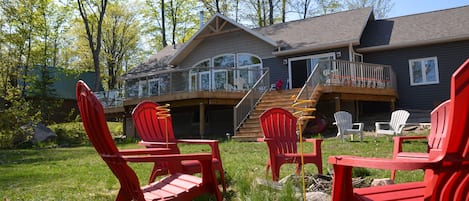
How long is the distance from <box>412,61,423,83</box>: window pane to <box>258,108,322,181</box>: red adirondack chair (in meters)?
12.6

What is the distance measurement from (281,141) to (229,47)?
46.9ft

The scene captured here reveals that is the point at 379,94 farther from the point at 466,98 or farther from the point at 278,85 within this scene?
the point at 466,98

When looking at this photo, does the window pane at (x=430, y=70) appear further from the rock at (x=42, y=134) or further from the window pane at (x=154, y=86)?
the rock at (x=42, y=134)

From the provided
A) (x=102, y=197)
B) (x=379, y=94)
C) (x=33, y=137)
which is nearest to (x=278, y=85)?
(x=379, y=94)

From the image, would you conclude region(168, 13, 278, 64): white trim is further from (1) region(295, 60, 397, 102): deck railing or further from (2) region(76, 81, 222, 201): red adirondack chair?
(2) region(76, 81, 222, 201): red adirondack chair

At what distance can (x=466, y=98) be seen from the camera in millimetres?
1862

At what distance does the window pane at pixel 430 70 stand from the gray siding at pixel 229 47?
20.2 ft

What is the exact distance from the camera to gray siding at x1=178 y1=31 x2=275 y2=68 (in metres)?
18.1

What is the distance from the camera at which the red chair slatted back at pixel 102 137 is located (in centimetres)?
268

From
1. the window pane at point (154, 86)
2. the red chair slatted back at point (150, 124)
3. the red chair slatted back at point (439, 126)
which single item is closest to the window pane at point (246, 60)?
the window pane at point (154, 86)

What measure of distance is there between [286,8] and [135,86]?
16.8 meters

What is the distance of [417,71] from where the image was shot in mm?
16031

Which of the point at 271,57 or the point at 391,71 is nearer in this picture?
the point at 391,71

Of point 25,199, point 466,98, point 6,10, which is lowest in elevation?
point 25,199
